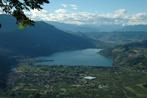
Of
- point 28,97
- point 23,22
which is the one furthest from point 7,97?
point 23,22

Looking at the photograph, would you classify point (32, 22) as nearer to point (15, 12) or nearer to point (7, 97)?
point (15, 12)

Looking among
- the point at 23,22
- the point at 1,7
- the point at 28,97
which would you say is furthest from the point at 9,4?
the point at 28,97

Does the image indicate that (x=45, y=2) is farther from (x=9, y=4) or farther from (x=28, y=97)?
(x=28, y=97)

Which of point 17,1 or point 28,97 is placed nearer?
point 17,1

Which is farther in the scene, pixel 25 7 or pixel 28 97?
pixel 28 97

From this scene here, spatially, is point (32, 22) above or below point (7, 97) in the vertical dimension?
above

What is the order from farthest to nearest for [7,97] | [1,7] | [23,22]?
[7,97] < [23,22] < [1,7]

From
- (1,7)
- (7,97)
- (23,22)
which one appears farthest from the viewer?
(7,97)

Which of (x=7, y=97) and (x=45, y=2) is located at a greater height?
(x=45, y=2)
